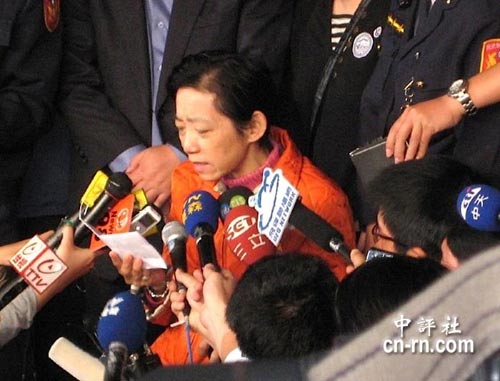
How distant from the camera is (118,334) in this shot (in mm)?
1448

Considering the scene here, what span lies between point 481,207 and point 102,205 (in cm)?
76

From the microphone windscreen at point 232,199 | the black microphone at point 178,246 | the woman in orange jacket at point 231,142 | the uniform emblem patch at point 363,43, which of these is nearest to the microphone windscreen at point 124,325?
the black microphone at point 178,246

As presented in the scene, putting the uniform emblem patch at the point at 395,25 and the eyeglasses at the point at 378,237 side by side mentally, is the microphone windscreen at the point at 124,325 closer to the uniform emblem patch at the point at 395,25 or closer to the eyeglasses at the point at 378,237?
the eyeglasses at the point at 378,237

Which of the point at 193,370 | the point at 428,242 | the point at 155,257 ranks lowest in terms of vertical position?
the point at 155,257

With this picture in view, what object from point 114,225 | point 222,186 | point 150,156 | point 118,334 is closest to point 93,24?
point 150,156

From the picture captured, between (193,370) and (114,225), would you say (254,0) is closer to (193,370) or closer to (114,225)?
(114,225)

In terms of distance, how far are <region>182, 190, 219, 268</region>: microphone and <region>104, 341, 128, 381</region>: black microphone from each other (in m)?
0.25

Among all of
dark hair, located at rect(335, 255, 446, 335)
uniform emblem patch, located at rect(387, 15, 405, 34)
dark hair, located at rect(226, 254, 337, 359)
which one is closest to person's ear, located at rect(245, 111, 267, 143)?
uniform emblem patch, located at rect(387, 15, 405, 34)

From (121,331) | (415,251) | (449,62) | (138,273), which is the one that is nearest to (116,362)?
(121,331)

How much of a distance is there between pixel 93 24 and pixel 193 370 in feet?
6.14

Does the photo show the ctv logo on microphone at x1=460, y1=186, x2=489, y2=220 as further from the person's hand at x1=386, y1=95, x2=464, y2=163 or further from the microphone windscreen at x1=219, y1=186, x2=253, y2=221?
the microphone windscreen at x1=219, y1=186, x2=253, y2=221

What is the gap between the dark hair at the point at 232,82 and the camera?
82.4 inches

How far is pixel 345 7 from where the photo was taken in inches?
90.5

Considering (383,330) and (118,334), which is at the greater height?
(383,330)
